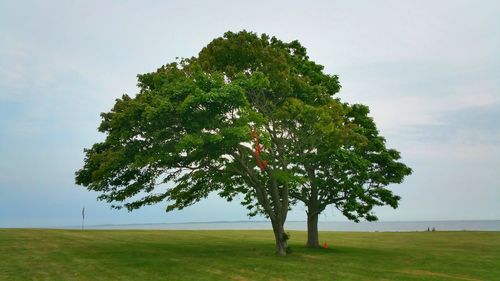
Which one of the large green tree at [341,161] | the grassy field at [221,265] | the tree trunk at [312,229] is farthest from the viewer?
the tree trunk at [312,229]

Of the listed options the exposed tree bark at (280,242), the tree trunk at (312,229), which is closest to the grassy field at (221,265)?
the exposed tree bark at (280,242)

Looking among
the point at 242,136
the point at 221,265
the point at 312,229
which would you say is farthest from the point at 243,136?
the point at 312,229

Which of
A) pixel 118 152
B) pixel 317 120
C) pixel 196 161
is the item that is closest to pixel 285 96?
pixel 317 120

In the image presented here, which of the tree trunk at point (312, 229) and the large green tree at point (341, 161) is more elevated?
the large green tree at point (341, 161)

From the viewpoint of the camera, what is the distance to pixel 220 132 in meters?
27.9

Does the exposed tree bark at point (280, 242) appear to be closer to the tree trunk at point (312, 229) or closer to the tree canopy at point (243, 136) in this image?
the tree canopy at point (243, 136)

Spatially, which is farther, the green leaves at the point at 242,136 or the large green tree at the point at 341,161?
the large green tree at the point at 341,161

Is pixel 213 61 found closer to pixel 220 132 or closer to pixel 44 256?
pixel 220 132

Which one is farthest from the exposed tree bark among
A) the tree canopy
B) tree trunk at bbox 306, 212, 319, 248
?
tree trunk at bbox 306, 212, 319, 248

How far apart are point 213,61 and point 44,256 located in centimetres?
1809

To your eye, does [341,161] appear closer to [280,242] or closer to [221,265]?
[280,242]

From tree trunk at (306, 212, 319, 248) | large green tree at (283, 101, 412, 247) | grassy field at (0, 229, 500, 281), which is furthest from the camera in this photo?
tree trunk at (306, 212, 319, 248)

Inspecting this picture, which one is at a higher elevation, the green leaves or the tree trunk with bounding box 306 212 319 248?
the green leaves

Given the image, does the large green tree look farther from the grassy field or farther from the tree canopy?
the grassy field
